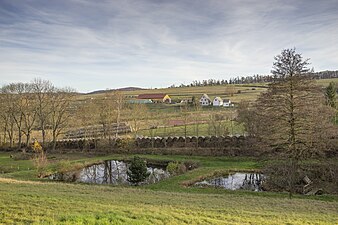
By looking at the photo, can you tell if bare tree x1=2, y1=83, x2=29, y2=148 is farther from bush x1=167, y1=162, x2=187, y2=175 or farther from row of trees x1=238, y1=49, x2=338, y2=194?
row of trees x1=238, y1=49, x2=338, y2=194

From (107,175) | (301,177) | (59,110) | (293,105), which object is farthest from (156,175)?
(59,110)

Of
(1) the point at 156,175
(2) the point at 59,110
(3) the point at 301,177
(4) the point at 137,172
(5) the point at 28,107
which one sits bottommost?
(1) the point at 156,175

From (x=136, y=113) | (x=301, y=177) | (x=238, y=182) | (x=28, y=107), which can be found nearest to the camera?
(x=301, y=177)

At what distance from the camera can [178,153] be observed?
46.3 m

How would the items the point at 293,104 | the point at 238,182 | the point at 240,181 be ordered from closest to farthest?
the point at 293,104 < the point at 238,182 < the point at 240,181

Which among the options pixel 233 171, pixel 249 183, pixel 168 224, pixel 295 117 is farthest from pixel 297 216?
pixel 233 171

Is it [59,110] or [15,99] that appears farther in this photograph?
[59,110]

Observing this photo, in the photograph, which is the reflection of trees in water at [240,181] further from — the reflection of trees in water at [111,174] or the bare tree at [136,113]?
the bare tree at [136,113]

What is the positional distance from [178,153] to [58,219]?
36779 mm

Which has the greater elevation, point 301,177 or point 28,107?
point 28,107

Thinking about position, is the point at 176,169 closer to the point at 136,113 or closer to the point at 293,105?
the point at 293,105

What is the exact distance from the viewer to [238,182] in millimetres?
32531

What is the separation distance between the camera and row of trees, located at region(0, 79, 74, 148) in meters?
53.7

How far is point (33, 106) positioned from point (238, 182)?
38465 millimetres
